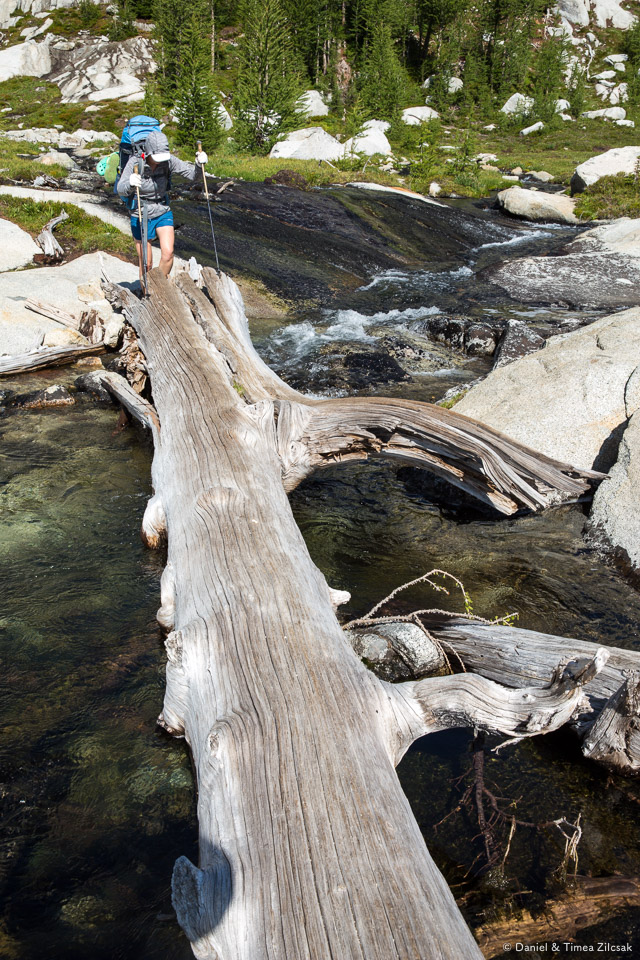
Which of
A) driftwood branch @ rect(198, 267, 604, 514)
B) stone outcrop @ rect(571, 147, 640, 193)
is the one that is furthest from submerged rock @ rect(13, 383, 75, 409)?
stone outcrop @ rect(571, 147, 640, 193)

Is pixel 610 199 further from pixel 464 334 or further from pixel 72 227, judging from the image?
pixel 72 227

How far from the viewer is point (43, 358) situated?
10.5 meters

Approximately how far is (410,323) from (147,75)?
225 ft

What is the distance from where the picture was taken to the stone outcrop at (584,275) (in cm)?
1661

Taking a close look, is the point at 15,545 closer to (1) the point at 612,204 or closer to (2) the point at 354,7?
(1) the point at 612,204

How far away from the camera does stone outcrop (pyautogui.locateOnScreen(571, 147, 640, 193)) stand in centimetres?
3184

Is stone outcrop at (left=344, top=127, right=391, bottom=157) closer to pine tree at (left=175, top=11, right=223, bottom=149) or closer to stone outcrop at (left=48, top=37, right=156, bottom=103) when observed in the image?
pine tree at (left=175, top=11, right=223, bottom=149)

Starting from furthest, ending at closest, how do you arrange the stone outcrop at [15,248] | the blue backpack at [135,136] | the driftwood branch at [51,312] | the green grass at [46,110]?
the green grass at [46,110] < the stone outcrop at [15,248] < the driftwood branch at [51,312] < the blue backpack at [135,136]

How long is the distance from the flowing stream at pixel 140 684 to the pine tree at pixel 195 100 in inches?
1213

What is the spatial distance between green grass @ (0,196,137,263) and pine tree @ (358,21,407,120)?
40.9m

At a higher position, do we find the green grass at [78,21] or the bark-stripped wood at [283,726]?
the green grass at [78,21]

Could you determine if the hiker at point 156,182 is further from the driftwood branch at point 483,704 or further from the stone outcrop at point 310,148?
the stone outcrop at point 310,148

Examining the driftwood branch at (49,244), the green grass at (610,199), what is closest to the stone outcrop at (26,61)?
the green grass at (610,199)

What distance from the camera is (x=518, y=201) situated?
98.1ft
